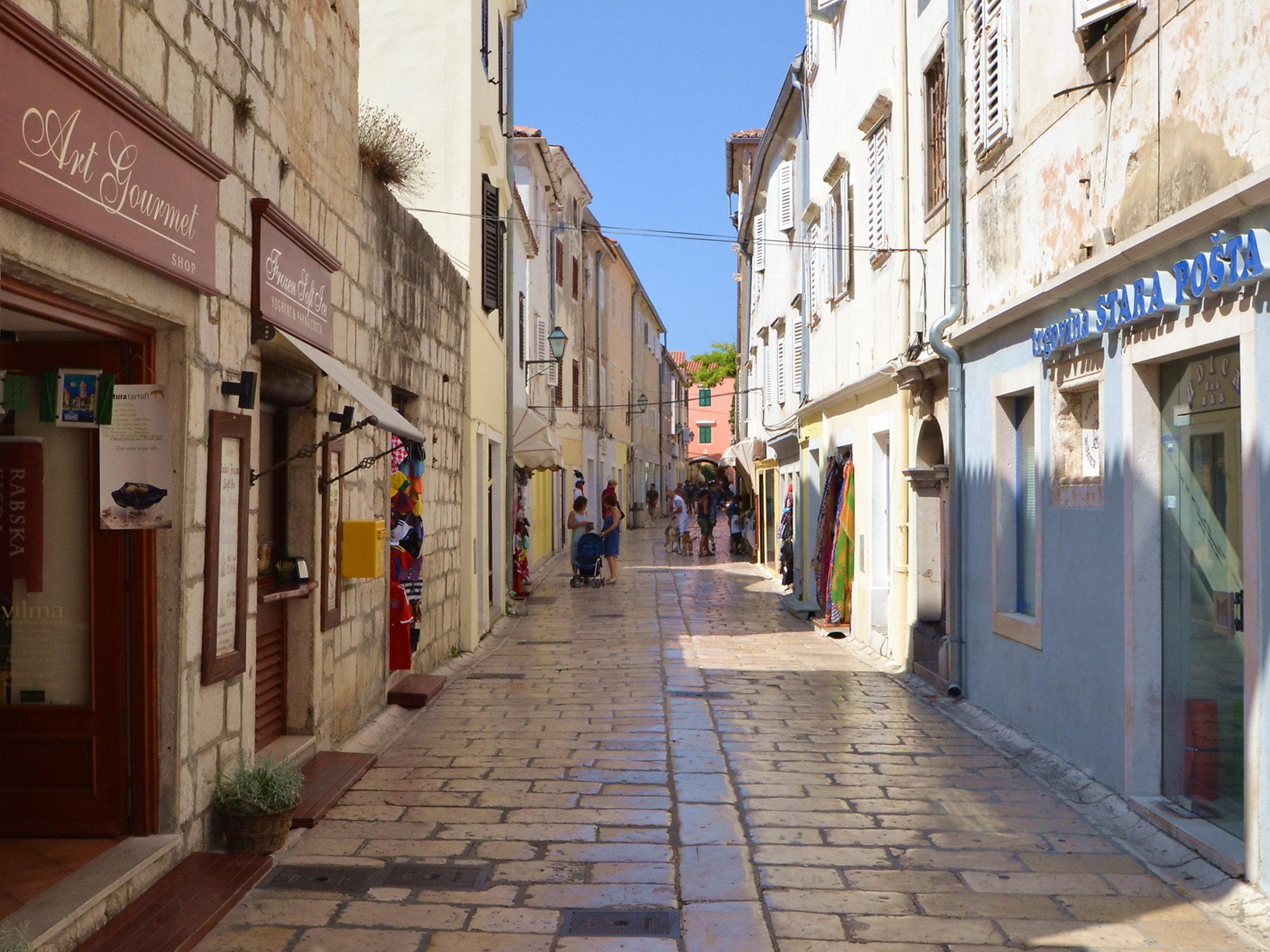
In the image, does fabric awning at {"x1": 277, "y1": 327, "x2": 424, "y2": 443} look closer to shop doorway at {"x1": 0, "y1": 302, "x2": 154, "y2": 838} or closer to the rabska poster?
the rabska poster

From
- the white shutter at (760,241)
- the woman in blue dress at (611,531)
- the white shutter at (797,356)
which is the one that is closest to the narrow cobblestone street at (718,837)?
the white shutter at (797,356)

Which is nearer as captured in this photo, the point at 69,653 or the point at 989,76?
the point at 69,653

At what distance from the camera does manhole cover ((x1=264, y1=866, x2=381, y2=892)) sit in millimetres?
5398

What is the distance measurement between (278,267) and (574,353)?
1116 inches

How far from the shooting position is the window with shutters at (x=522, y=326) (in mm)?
23500

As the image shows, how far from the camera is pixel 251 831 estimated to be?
18.6 ft

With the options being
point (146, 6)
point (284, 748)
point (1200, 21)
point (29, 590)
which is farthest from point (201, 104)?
point (1200, 21)

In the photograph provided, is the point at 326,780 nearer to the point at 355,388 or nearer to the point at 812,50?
the point at 355,388

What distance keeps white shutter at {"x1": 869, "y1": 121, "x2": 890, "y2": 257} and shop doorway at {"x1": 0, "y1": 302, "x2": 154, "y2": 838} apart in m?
9.05

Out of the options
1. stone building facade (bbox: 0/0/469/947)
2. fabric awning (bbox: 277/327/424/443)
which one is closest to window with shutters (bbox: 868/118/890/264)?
stone building facade (bbox: 0/0/469/947)

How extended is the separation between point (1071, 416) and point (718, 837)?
12.1 ft

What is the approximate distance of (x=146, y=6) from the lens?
4.87 metres

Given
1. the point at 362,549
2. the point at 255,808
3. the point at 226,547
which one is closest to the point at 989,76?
the point at 362,549

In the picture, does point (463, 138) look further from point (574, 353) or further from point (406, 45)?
point (574, 353)
